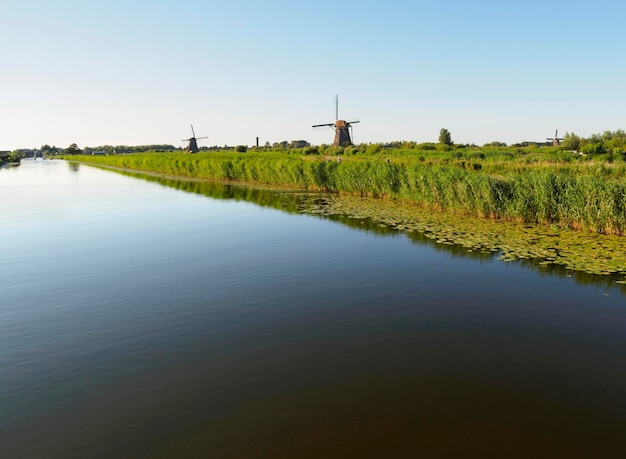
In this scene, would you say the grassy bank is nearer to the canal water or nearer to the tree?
the canal water

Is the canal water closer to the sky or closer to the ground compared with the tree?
closer to the ground

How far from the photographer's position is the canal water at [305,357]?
5.20m

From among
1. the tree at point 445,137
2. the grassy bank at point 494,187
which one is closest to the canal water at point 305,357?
the grassy bank at point 494,187

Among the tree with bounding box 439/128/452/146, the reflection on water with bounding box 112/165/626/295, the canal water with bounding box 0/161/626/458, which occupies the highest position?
the tree with bounding box 439/128/452/146

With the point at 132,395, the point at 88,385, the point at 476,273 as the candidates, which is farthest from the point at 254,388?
the point at 476,273

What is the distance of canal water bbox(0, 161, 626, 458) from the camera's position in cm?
520

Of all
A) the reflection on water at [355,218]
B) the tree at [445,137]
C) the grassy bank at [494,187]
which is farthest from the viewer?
the tree at [445,137]

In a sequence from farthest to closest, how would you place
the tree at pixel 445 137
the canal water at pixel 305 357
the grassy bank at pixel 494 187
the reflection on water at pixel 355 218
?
the tree at pixel 445 137, the grassy bank at pixel 494 187, the reflection on water at pixel 355 218, the canal water at pixel 305 357

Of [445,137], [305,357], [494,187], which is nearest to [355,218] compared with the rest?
[494,187]

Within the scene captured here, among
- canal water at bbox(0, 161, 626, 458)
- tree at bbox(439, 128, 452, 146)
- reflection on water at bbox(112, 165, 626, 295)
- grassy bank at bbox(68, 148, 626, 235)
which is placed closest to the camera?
canal water at bbox(0, 161, 626, 458)

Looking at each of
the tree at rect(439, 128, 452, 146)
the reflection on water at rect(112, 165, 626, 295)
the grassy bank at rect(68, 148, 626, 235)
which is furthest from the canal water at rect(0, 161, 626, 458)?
the tree at rect(439, 128, 452, 146)

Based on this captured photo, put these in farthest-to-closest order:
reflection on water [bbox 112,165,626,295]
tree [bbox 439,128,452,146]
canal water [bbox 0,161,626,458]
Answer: tree [bbox 439,128,452,146] < reflection on water [bbox 112,165,626,295] < canal water [bbox 0,161,626,458]

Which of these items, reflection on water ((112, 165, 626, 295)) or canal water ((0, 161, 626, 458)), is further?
reflection on water ((112, 165, 626, 295))

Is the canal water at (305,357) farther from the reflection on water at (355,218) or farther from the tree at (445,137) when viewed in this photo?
the tree at (445,137)
